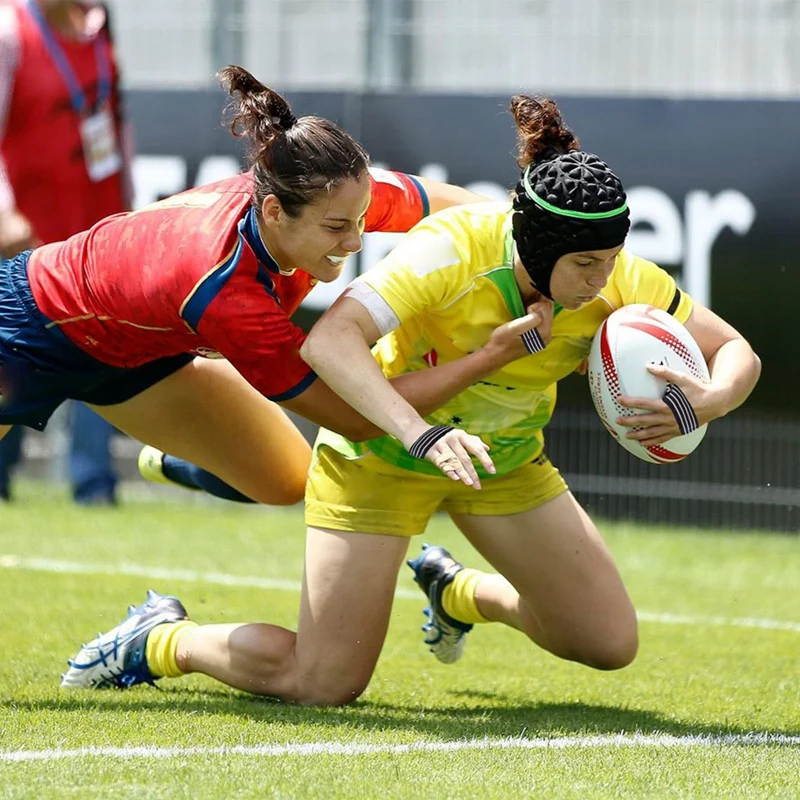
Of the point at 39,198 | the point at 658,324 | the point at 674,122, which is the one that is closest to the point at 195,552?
the point at 39,198

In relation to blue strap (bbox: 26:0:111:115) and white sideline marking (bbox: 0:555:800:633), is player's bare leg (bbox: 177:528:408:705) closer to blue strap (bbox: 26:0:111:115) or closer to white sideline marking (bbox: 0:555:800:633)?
white sideline marking (bbox: 0:555:800:633)

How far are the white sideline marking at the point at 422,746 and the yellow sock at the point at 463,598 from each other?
1093 millimetres

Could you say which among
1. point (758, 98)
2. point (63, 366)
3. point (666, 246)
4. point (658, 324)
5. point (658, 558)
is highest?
point (658, 324)

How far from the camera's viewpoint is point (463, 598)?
6.00m

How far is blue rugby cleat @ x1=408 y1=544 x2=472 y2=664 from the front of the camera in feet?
20.1

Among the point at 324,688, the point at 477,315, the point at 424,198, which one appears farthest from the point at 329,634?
the point at 424,198

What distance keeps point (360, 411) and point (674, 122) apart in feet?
20.9

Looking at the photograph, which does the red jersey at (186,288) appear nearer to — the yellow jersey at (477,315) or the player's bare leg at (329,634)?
the yellow jersey at (477,315)

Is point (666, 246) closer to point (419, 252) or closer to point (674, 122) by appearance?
point (674, 122)

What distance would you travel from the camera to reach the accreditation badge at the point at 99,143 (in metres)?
10.1

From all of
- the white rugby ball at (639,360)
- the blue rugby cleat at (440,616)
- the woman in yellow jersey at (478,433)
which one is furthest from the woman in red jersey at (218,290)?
the blue rugby cleat at (440,616)

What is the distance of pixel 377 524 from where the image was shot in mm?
5395

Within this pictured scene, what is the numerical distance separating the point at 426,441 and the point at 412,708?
1.27m

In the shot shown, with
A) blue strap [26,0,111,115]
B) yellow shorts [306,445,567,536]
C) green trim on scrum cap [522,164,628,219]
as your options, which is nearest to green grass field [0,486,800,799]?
yellow shorts [306,445,567,536]
